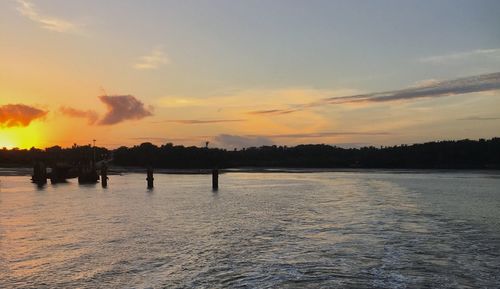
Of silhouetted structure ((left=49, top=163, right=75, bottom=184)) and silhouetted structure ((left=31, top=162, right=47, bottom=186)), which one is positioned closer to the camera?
silhouetted structure ((left=31, top=162, right=47, bottom=186))

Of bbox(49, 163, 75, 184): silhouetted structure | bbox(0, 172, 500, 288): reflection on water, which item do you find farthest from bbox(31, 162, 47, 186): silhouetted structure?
bbox(0, 172, 500, 288): reflection on water

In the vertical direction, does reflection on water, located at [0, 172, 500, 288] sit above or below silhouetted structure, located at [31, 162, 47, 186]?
below

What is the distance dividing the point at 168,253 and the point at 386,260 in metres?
6.92

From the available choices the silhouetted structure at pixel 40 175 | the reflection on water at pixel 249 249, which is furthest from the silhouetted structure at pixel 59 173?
the reflection on water at pixel 249 249

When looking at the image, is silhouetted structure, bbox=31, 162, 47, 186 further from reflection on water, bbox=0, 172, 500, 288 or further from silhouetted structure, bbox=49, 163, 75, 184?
reflection on water, bbox=0, 172, 500, 288

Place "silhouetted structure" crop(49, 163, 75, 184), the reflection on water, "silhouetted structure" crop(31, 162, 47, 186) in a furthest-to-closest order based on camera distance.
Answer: "silhouetted structure" crop(49, 163, 75, 184), "silhouetted structure" crop(31, 162, 47, 186), the reflection on water

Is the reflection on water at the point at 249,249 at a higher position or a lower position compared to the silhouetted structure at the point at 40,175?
lower

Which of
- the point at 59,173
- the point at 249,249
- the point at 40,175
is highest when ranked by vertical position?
the point at 59,173

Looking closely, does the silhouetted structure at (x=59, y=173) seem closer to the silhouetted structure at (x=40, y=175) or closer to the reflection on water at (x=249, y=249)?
the silhouetted structure at (x=40, y=175)

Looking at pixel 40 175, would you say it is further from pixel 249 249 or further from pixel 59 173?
pixel 249 249

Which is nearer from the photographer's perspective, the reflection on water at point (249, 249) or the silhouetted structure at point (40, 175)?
the reflection on water at point (249, 249)

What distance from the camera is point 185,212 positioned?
30328mm

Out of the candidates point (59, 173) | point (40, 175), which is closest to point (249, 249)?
point (40, 175)

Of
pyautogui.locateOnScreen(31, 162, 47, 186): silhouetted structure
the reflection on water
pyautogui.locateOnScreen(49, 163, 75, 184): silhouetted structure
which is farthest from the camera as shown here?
pyautogui.locateOnScreen(49, 163, 75, 184): silhouetted structure
